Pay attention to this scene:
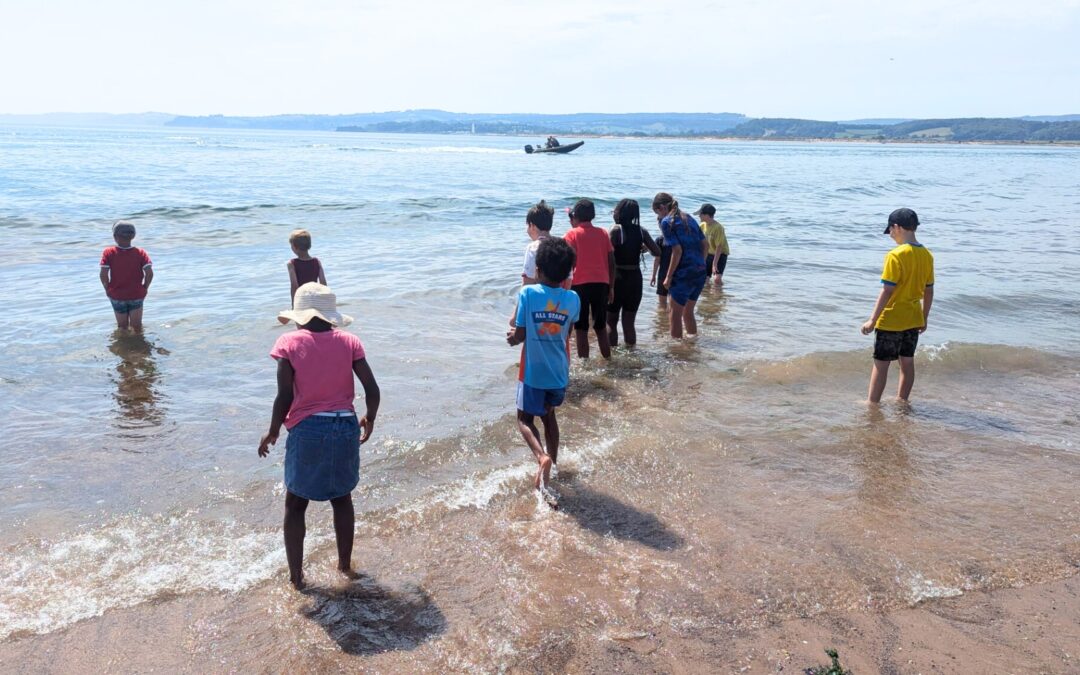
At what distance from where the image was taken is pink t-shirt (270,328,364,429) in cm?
386

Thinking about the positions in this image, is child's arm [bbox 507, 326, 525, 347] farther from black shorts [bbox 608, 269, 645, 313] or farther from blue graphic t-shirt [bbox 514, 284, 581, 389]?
black shorts [bbox 608, 269, 645, 313]

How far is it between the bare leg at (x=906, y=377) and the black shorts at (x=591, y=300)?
2.85 metres

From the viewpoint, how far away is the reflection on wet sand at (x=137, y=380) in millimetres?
6783

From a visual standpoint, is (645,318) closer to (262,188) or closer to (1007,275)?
(1007,275)

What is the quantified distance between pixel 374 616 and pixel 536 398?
6.16 feet

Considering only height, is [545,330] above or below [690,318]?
above

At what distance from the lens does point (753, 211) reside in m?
27.8

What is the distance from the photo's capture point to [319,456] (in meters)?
3.94

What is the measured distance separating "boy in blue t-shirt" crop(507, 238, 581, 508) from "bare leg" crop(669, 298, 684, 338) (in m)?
4.37

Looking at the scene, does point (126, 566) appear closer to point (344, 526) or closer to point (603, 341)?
point (344, 526)

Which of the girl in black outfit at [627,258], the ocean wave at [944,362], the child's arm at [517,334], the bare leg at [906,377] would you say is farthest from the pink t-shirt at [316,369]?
the bare leg at [906,377]

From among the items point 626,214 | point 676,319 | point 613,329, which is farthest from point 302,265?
point 676,319

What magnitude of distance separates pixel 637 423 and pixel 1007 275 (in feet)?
37.6

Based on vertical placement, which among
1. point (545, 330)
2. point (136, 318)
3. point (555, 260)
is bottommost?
point (136, 318)
